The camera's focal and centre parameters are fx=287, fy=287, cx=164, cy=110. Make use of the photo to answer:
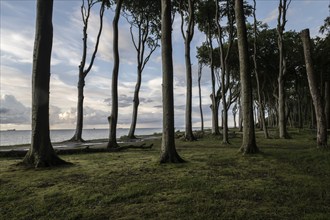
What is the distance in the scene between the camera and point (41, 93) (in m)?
11.8

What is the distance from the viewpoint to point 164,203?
21.4ft

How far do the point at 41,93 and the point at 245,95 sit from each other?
365 inches

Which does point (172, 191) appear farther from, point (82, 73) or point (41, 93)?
point (82, 73)

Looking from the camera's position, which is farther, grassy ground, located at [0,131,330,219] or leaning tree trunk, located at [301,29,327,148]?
leaning tree trunk, located at [301,29,327,148]

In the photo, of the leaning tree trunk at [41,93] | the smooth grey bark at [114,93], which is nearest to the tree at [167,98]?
the leaning tree trunk at [41,93]

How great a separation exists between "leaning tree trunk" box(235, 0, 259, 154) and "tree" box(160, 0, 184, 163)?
3766mm

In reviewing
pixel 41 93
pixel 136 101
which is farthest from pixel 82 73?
pixel 41 93

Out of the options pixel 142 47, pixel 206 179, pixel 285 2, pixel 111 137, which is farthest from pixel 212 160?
pixel 142 47

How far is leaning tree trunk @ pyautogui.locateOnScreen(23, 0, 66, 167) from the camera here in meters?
11.5

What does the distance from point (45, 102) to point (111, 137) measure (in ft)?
27.1

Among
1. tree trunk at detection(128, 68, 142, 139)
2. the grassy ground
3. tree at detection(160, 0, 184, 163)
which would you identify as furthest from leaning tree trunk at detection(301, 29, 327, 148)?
tree trunk at detection(128, 68, 142, 139)

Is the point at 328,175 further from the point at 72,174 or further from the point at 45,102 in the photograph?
the point at 45,102

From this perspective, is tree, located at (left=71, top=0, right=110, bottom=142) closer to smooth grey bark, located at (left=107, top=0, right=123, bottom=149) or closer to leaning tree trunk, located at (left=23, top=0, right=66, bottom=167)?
smooth grey bark, located at (left=107, top=0, right=123, bottom=149)

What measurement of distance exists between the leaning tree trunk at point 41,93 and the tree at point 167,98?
431 centimetres
